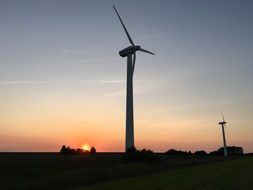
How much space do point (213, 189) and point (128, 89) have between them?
173 ft

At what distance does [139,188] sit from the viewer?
31.7 metres

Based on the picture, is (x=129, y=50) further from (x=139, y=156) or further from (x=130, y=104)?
(x=139, y=156)

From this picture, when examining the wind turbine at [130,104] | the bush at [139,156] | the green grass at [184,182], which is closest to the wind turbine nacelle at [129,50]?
the wind turbine at [130,104]

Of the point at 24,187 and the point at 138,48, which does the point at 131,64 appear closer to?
the point at 138,48

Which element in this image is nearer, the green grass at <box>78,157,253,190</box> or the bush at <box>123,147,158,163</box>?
the green grass at <box>78,157,253,190</box>

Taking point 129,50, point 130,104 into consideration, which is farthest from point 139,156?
point 129,50

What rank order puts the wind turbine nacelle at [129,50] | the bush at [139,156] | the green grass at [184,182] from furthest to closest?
the wind turbine nacelle at [129,50]
the bush at [139,156]
the green grass at [184,182]

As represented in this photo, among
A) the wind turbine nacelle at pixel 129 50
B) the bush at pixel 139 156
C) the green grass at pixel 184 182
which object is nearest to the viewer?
the green grass at pixel 184 182

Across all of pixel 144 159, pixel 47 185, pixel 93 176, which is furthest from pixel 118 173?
pixel 144 159

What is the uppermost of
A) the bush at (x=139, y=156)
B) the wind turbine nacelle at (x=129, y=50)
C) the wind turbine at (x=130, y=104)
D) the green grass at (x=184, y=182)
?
the wind turbine nacelle at (x=129, y=50)

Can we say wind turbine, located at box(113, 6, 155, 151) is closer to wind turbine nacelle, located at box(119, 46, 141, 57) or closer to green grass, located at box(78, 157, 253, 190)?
wind turbine nacelle, located at box(119, 46, 141, 57)

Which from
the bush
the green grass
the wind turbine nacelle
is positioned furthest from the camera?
the wind turbine nacelle

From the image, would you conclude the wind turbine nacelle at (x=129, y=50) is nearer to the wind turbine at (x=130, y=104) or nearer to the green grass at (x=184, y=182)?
the wind turbine at (x=130, y=104)

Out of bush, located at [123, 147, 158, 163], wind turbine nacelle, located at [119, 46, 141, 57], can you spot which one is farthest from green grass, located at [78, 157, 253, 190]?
wind turbine nacelle, located at [119, 46, 141, 57]
